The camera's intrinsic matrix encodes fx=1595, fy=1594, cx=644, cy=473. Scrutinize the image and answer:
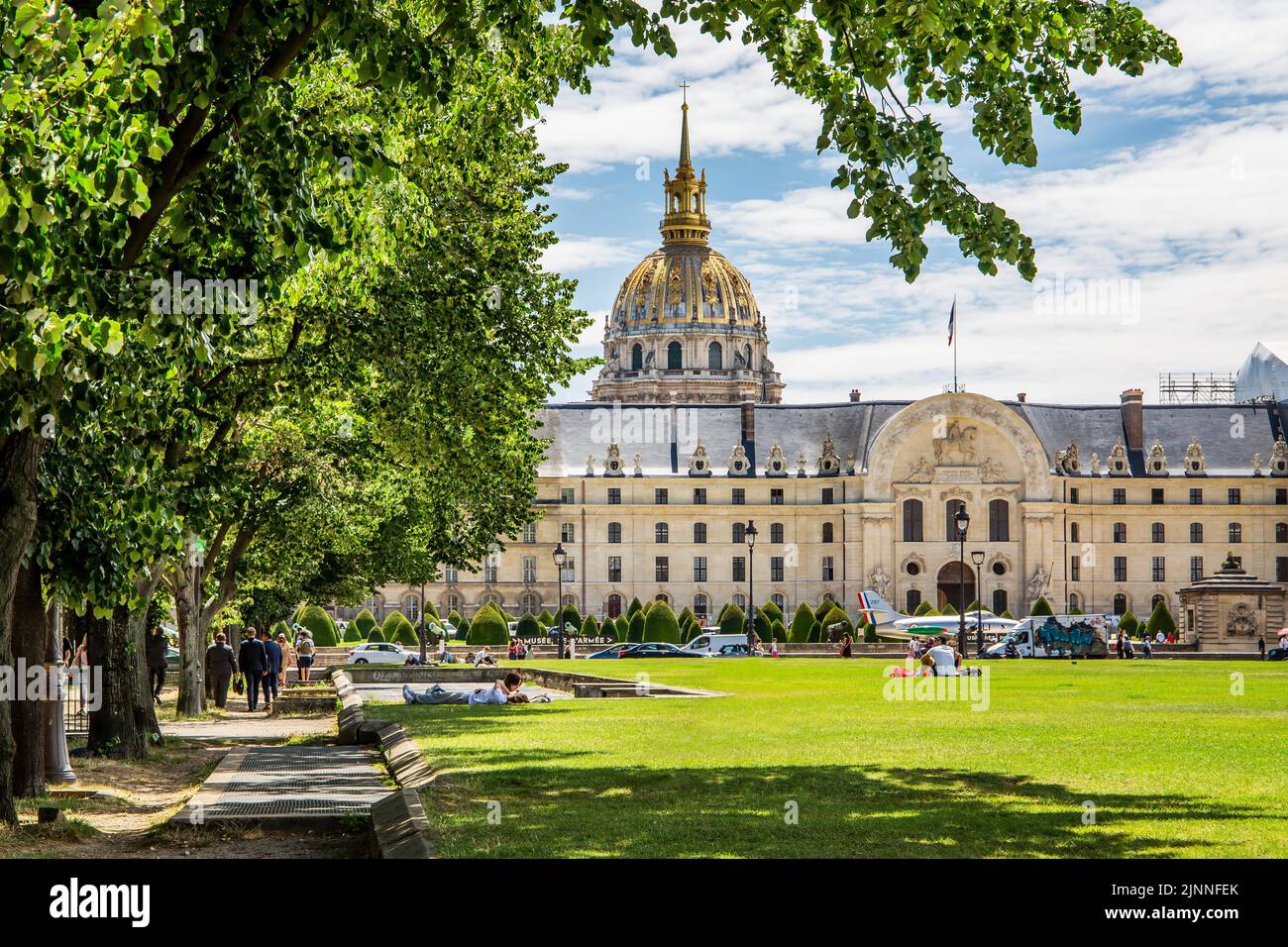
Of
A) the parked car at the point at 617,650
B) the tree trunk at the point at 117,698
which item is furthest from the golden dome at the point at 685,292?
the tree trunk at the point at 117,698

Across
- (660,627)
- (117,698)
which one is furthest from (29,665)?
(660,627)

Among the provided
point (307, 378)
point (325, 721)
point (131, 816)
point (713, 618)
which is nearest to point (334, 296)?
point (307, 378)

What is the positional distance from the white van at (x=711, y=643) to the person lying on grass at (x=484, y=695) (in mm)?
43758

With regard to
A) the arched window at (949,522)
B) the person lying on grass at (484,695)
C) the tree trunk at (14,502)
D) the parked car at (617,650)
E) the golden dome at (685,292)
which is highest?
the golden dome at (685,292)

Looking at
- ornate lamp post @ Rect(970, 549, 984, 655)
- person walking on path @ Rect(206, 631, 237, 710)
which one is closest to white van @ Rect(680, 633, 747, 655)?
ornate lamp post @ Rect(970, 549, 984, 655)

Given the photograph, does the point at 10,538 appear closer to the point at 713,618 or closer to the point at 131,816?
the point at 131,816

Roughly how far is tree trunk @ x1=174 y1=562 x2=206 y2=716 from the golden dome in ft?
458

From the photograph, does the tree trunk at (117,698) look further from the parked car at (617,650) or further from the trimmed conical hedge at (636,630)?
the trimmed conical hedge at (636,630)

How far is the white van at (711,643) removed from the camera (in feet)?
246

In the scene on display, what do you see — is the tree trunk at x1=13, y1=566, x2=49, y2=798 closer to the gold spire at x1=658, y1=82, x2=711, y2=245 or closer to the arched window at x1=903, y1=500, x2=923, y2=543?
the arched window at x1=903, y1=500, x2=923, y2=543

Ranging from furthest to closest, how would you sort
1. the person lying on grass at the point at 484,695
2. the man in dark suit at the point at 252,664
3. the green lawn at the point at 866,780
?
1. the man in dark suit at the point at 252,664
2. the person lying on grass at the point at 484,695
3. the green lawn at the point at 866,780

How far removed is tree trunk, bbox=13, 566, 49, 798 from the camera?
15273 mm

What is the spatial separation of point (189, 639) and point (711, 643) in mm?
46700

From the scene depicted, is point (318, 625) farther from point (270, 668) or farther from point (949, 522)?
point (949, 522)
